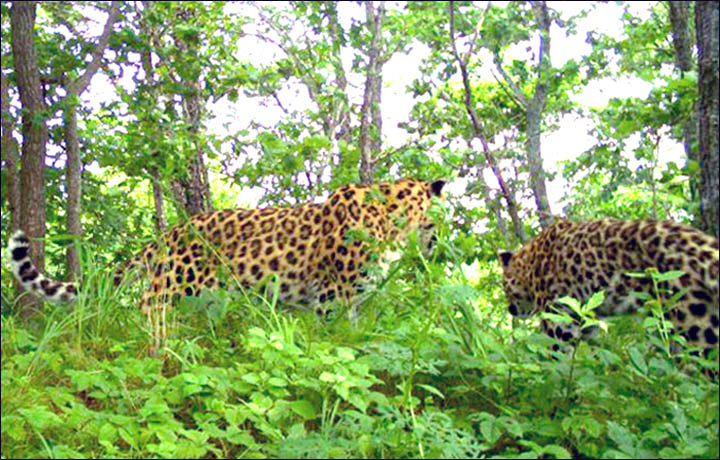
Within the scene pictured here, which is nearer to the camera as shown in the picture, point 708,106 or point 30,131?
point 708,106

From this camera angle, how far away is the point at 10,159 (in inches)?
331

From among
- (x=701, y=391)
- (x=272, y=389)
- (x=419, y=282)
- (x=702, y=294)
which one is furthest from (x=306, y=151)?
(x=701, y=391)

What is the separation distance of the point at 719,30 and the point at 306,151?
18.5 feet

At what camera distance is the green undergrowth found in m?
3.87

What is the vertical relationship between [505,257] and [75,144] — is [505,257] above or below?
below

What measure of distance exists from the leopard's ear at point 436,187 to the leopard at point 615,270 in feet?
3.14

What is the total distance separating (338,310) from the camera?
21.1 ft

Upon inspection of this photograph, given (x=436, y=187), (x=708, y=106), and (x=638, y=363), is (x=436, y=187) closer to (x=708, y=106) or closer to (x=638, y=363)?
(x=708, y=106)

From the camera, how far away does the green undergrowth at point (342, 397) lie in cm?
387

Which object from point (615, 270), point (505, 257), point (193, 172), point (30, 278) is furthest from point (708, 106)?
point (193, 172)

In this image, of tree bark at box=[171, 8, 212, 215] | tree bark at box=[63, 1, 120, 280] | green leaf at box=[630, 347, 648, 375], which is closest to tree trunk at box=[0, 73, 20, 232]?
tree bark at box=[63, 1, 120, 280]

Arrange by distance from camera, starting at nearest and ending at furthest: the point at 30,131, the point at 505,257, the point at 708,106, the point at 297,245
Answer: the point at 708,106, the point at 297,245, the point at 30,131, the point at 505,257

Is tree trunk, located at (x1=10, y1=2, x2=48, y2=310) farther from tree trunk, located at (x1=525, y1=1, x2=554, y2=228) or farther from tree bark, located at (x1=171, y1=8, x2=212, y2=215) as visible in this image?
tree trunk, located at (x1=525, y1=1, x2=554, y2=228)

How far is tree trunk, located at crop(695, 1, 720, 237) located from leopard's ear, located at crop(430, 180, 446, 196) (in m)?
2.94
